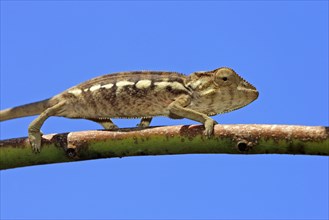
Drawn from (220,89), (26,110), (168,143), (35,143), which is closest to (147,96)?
(220,89)

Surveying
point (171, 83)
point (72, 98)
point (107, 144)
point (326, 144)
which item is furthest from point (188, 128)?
point (72, 98)

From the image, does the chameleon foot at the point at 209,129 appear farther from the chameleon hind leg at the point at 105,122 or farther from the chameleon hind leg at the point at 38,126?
the chameleon hind leg at the point at 105,122

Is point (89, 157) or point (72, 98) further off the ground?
point (72, 98)

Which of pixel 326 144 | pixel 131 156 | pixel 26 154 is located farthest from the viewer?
pixel 26 154

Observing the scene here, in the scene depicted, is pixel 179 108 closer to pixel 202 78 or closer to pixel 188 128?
pixel 202 78

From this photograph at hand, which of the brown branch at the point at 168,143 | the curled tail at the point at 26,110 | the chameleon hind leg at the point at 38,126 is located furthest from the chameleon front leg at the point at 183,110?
the curled tail at the point at 26,110

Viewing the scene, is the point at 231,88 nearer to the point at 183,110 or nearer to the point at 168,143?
the point at 183,110
